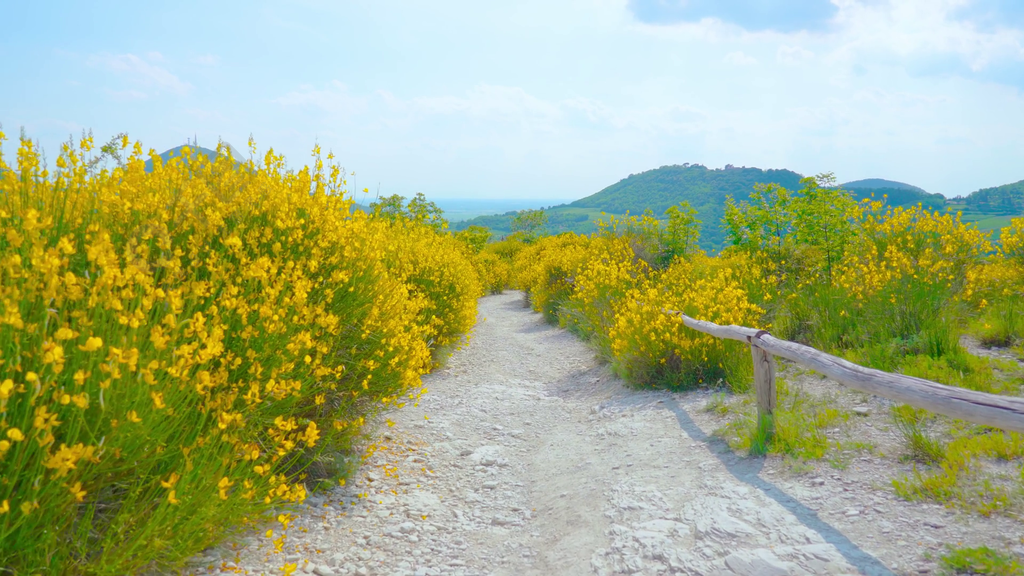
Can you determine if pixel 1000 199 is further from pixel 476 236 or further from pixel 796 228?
pixel 796 228

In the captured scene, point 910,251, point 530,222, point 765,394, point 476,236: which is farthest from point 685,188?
point 765,394

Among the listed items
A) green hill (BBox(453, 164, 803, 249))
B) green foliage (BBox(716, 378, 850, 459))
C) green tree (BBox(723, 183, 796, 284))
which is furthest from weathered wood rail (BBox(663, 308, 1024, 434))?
green hill (BBox(453, 164, 803, 249))

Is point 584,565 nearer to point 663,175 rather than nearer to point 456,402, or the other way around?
point 456,402

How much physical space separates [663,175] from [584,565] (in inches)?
4984

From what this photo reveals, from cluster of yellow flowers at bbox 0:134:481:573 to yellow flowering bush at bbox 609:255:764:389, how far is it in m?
2.80

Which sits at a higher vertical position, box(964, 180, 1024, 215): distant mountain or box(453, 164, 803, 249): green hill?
box(453, 164, 803, 249): green hill

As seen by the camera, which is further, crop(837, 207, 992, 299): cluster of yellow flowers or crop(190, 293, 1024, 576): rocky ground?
crop(837, 207, 992, 299): cluster of yellow flowers

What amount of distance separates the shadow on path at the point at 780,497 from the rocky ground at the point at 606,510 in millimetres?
12

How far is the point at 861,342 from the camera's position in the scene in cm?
604

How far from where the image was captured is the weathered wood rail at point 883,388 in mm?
2604

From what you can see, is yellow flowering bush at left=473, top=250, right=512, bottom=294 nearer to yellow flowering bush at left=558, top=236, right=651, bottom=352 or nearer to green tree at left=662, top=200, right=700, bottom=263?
green tree at left=662, top=200, right=700, bottom=263

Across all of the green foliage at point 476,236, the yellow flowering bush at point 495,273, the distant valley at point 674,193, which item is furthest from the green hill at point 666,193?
the yellow flowering bush at point 495,273

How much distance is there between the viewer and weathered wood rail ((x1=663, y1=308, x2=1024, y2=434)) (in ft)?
8.54

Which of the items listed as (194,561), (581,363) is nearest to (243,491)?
(194,561)
